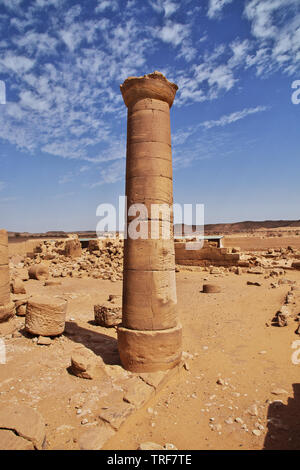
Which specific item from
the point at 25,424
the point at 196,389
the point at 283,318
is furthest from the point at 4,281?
the point at 283,318

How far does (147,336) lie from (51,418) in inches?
72.6

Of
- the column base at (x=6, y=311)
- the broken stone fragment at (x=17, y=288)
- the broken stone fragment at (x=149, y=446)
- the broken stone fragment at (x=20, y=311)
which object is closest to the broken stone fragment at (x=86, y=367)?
the broken stone fragment at (x=149, y=446)

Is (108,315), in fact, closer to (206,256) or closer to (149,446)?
(149,446)

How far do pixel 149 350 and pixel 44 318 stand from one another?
8.52ft

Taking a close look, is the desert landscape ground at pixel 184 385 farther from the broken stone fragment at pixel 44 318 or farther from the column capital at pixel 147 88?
the column capital at pixel 147 88

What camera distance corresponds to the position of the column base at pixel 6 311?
7.29 meters

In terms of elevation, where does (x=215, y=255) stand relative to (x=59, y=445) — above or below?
above

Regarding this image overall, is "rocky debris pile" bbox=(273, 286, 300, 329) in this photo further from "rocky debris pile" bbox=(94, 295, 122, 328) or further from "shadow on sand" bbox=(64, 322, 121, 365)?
"shadow on sand" bbox=(64, 322, 121, 365)

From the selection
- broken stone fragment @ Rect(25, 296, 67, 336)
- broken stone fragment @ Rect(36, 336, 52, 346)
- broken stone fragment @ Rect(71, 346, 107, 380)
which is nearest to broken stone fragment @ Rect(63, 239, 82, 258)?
broken stone fragment @ Rect(25, 296, 67, 336)

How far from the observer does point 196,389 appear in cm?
490

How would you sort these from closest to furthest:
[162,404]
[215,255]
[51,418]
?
[51,418] < [162,404] < [215,255]
